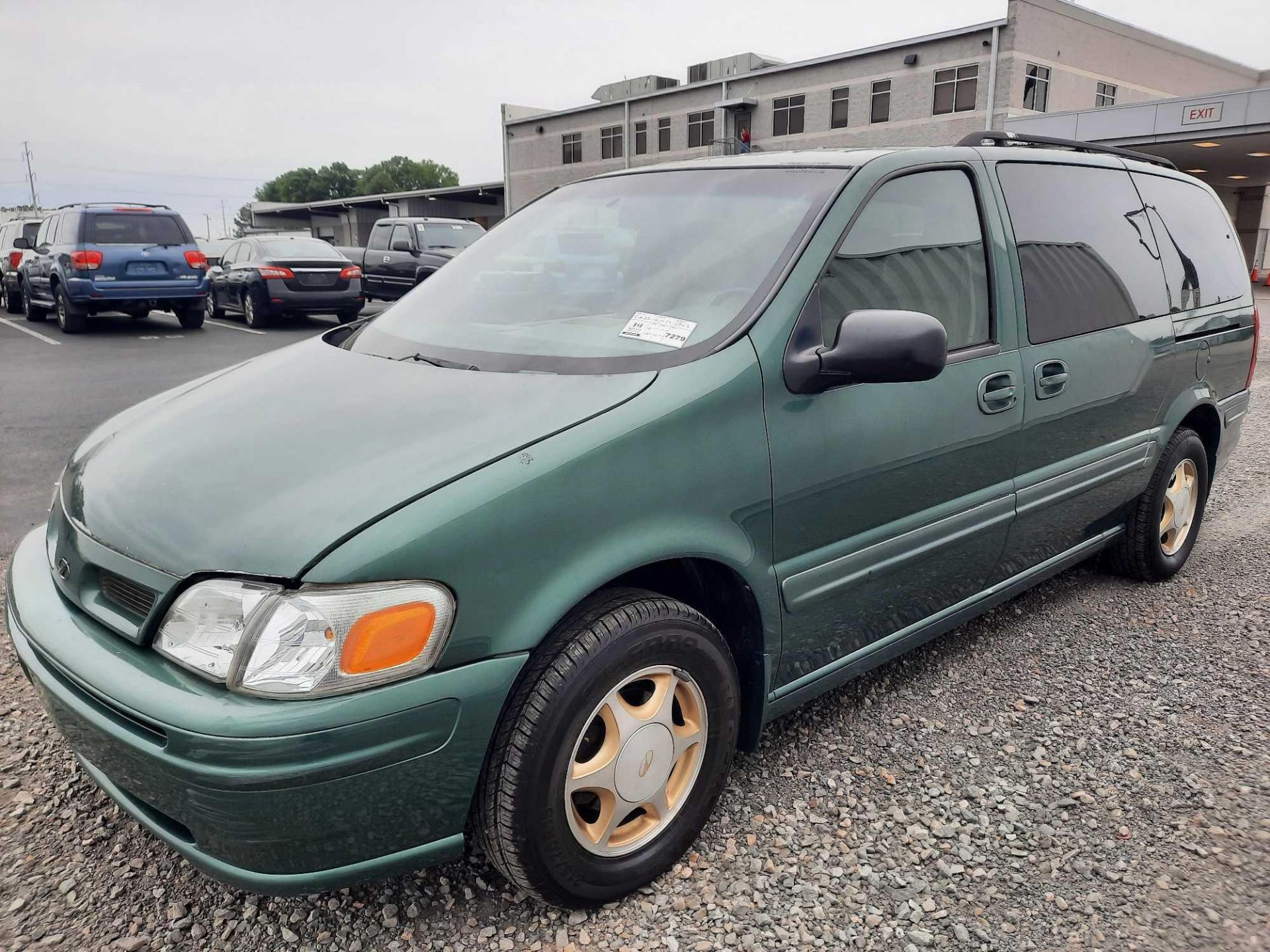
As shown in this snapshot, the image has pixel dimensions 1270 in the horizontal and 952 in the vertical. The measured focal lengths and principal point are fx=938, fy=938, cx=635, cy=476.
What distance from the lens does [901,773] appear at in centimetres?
264

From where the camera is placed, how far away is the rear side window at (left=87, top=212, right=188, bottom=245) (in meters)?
13.3

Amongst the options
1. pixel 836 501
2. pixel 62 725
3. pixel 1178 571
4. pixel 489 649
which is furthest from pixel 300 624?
pixel 1178 571

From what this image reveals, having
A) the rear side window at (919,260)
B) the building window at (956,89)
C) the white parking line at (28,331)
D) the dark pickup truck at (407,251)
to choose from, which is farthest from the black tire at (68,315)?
the building window at (956,89)

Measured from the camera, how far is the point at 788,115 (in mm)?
43438

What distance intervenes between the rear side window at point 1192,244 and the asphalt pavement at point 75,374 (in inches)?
130

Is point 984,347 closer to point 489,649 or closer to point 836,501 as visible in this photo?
A: point 836,501

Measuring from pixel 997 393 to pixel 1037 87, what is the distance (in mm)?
40224

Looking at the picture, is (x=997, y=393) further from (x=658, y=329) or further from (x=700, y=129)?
(x=700, y=129)

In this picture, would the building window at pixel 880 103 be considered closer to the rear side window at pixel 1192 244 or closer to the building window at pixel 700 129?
the building window at pixel 700 129

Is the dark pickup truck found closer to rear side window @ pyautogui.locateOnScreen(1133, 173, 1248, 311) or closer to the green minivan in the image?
rear side window @ pyautogui.locateOnScreen(1133, 173, 1248, 311)

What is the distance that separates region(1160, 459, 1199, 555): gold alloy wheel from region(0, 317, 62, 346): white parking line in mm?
13512

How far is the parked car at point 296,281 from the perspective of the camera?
14.5 m

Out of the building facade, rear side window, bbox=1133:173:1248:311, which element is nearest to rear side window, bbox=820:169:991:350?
rear side window, bbox=1133:173:1248:311

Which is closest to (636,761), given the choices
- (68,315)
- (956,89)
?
(68,315)
